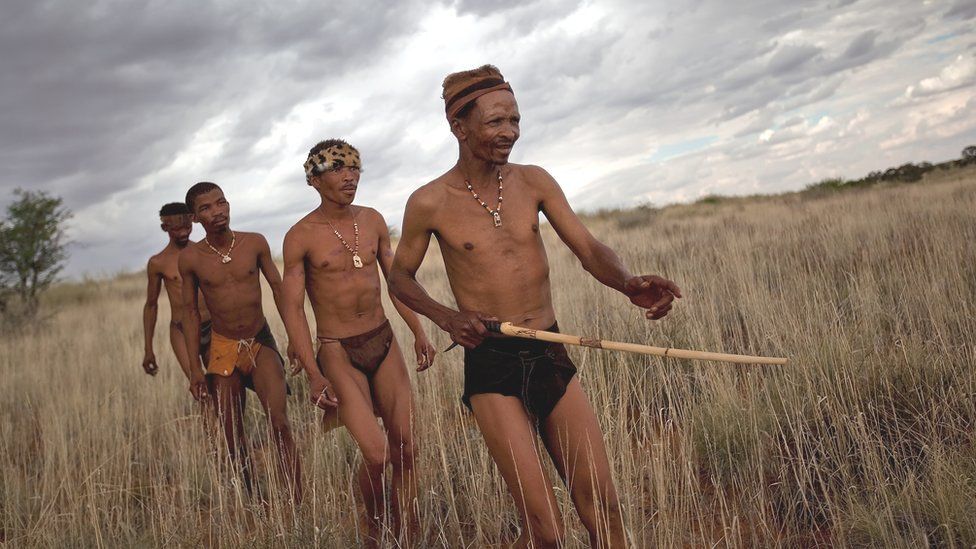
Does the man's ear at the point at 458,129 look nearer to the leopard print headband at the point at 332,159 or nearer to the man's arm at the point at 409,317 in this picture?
the man's arm at the point at 409,317

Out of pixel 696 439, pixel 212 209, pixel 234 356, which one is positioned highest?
pixel 212 209

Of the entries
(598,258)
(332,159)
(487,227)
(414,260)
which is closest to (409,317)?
(332,159)

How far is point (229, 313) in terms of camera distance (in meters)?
5.17

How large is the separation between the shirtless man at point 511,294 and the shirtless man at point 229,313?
235cm

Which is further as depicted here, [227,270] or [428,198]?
[227,270]

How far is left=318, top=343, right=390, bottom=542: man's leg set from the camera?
384 cm

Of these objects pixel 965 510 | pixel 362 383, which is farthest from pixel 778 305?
pixel 362 383

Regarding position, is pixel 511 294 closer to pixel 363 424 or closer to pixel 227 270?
pixel 363 424

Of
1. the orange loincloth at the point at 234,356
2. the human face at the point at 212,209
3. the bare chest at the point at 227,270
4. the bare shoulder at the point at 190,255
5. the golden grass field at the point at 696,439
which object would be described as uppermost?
the human face at the point at 212,209

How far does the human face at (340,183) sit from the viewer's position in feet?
14.1

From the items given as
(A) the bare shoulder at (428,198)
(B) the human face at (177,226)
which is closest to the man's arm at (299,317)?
(A) the bare shoulder at (428,198)

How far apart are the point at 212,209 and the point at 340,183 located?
125 cm

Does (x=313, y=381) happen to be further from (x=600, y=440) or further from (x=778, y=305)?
(x=778, y=305)

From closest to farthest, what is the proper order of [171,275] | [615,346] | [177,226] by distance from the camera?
[615,346], [177,226], [171,275]
